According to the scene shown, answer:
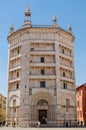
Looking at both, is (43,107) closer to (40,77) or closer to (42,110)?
(42,110)

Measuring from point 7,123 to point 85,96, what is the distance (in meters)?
23.2

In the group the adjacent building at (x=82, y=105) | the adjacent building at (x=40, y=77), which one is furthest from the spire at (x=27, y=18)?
the adjacent building at (x=82, y=105)

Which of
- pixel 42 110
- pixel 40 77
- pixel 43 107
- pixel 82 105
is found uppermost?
pixel 40 77

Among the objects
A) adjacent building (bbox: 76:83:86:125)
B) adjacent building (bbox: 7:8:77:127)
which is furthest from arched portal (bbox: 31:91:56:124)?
adjacent building (bbox: 76:83:86:125)

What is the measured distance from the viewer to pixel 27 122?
51500 mm

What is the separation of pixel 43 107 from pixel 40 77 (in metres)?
6.51

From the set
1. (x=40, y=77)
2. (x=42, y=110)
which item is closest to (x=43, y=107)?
(x=42, y=110)

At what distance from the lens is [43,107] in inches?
2106

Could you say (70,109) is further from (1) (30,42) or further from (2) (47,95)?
(1) (30,42)

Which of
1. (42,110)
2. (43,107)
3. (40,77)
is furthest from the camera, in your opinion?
(40,77)

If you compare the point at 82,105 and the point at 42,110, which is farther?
the point at 82,105

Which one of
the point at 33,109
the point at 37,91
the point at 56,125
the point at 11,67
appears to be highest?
the point at 11,67

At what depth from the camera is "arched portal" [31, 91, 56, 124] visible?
52.4 m

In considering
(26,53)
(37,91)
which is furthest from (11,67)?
(37,91)
